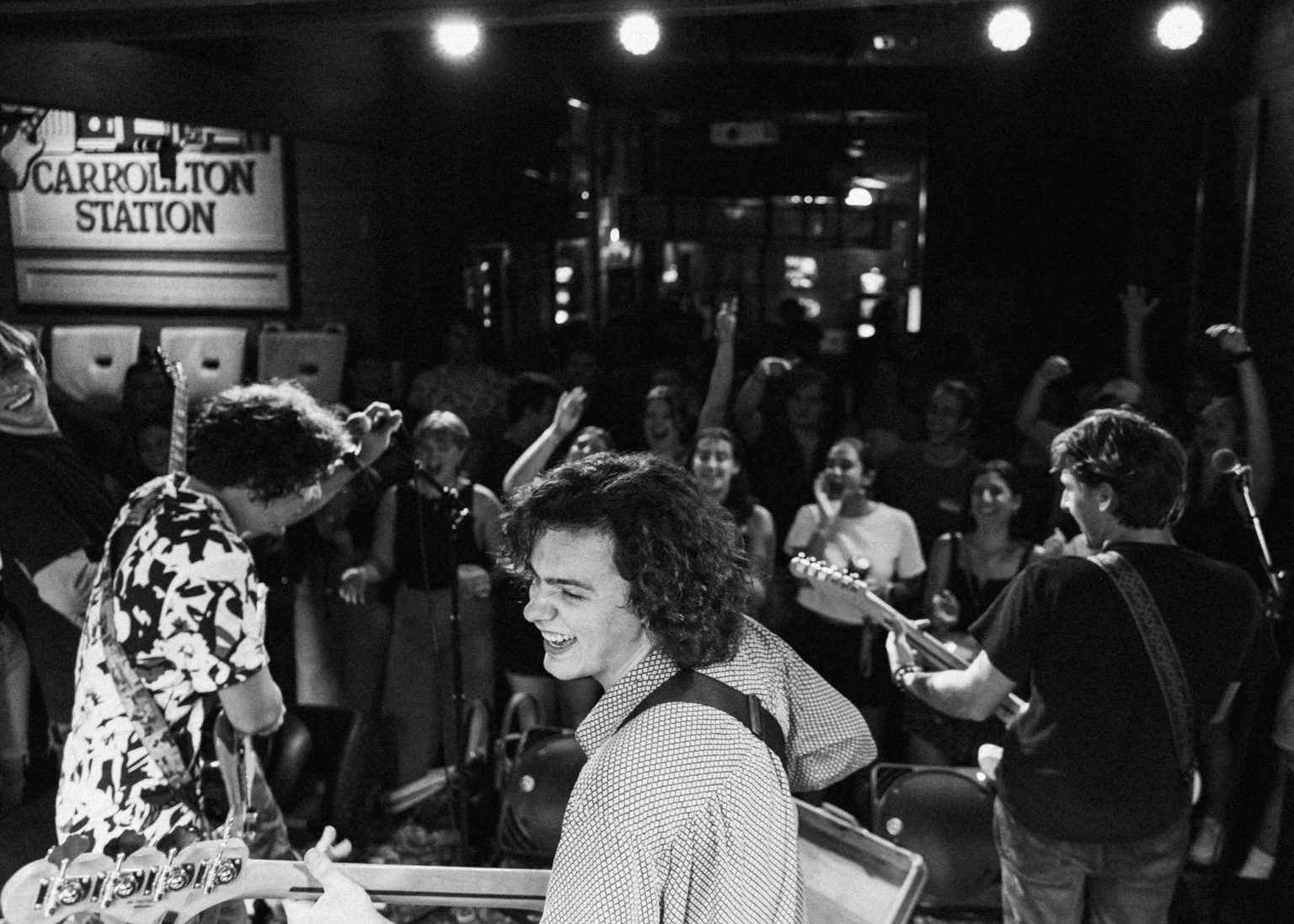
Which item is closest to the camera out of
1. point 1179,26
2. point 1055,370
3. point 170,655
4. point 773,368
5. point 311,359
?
point 170,655

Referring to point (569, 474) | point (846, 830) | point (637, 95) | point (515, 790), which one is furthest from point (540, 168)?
point (569, 474)

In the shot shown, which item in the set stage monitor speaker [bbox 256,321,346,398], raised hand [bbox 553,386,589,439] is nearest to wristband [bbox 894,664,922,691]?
raised hand [bbox 553,386,589,439]

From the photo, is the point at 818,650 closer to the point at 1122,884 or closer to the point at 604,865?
the point at 1122,884

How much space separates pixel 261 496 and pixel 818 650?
82.9 inches

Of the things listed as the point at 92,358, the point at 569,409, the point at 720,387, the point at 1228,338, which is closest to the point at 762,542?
the point at 569,409

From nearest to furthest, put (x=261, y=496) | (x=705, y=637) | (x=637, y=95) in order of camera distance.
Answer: (x=705, y=637)
(x=261, y=496)
(x=637, y=95)

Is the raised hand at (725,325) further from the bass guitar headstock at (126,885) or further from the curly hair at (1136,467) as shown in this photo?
the bass guitar headstock at (126,885)

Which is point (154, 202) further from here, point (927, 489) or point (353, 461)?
point (353, 461)

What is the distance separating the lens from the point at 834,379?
7465 millimetres

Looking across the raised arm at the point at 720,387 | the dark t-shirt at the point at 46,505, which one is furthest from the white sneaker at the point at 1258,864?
the dark t-shirt at the point at 46,505

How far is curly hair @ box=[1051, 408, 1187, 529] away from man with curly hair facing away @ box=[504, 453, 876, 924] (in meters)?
0.97

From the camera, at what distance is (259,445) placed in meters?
2.19

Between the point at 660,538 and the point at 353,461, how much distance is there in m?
1.49

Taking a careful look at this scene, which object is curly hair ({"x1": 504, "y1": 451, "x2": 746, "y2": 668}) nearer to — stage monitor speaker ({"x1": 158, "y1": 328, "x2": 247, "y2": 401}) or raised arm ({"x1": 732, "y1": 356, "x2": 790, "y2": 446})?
raised arm ({"x1": 732, "y1": 356, "x2": 790, "y2": 446})
